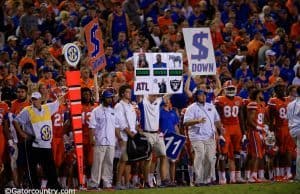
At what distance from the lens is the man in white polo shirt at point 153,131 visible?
83.9 feet

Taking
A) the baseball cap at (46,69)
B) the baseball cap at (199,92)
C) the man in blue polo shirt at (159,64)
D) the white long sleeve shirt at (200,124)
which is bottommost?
the white long sleeve shirt at (200,124)

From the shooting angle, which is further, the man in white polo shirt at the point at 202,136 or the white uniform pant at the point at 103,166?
the man in white polo shirt at the point at 202,136

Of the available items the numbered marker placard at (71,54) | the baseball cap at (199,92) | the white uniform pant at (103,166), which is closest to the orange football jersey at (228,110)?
the baseball cap at (199,92)

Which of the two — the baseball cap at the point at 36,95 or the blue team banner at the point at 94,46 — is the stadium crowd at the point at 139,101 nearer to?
the baseball cap at the point at 36,95

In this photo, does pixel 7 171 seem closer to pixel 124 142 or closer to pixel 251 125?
pixel 124 142

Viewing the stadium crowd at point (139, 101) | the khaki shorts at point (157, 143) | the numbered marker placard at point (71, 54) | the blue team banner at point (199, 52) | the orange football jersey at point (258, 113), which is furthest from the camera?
the orange football jersey at point (258, 113)

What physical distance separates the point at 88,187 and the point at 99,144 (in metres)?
0.89

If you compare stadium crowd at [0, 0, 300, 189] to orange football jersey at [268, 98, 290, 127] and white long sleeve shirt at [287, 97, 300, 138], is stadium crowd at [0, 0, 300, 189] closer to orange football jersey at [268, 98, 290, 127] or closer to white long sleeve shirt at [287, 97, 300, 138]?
orange football jersey at [268, 98, 290, 127]

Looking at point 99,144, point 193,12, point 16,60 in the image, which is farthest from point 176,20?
point 99,144

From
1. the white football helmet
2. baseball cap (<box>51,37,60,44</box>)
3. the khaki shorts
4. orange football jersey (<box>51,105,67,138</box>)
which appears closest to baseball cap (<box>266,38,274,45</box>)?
the white football helmet

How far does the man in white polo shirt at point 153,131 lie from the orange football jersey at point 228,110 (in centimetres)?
158

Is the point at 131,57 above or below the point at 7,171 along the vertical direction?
above

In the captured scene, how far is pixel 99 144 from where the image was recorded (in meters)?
24.9

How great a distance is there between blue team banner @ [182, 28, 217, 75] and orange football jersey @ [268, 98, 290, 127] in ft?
5.59
